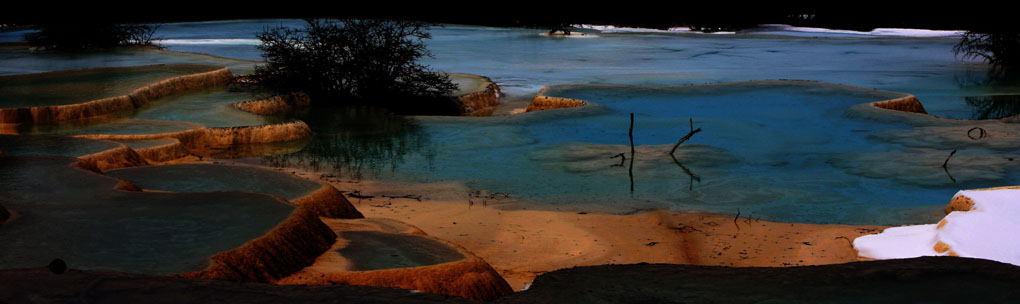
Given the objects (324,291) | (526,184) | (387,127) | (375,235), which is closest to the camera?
(324,291)

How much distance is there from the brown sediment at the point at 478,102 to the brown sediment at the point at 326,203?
18.9ft

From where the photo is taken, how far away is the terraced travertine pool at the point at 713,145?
19.2 feet

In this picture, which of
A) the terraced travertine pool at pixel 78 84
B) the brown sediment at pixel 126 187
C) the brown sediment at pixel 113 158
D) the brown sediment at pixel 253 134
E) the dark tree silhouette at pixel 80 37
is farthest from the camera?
the dark tree silhouette at pixel 80 37

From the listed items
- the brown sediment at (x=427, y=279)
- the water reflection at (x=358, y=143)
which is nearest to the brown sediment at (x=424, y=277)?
the brown sediment at (x=427, y=279)

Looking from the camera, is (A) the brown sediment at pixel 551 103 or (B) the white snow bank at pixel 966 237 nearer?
(B) the white snow bank at pixel 966 237

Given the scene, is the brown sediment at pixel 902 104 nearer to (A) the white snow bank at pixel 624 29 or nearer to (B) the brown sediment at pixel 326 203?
(B) the brown sediment at pixel 326 203

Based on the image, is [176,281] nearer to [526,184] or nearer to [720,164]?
[526,184]

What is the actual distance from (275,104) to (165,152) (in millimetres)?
2996

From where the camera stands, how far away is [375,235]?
3914mm

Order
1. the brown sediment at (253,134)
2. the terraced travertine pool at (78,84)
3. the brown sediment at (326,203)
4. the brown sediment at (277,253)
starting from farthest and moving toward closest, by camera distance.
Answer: the terraced travertine pool at (78,84), the brown sediment at (253,134), the brown sediment at (326,203), the brown sediment at (277,253)

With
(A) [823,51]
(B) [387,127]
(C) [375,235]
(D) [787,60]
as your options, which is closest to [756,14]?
(A) [823,51]

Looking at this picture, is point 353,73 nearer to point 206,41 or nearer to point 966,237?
point 966,237

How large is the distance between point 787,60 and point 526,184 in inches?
427

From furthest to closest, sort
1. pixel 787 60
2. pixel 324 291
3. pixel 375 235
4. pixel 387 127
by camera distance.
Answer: pixel 787 60
pixel 387 127
pixel 375 235
pixel 324 291
